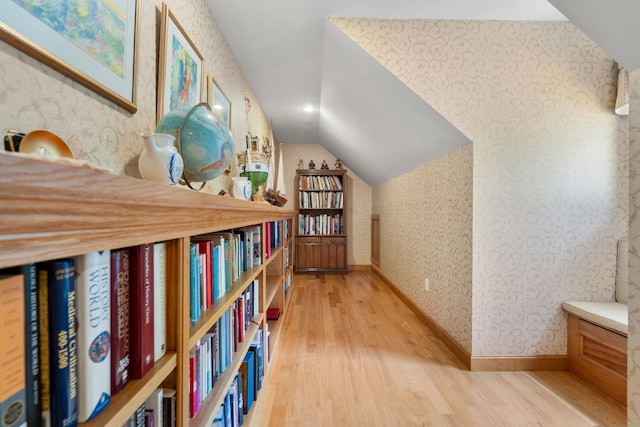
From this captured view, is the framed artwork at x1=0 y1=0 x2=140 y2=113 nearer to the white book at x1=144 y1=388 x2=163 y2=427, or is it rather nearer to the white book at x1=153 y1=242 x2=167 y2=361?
the white book at x1=153 y1=242 x2=167 y2=361

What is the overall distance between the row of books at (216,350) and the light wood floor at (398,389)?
0.48 meters

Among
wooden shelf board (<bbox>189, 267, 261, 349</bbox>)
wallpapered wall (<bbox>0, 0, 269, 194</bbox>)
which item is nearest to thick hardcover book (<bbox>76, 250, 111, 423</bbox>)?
wooden shelf board (<bbox>189, 267, 261, 349</bbox>)

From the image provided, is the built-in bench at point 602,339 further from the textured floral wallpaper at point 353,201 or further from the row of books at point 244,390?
the textured floral wallpaper at point 353,201

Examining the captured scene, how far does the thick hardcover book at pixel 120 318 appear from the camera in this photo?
0.45 metres

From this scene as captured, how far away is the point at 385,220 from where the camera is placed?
13.5 ft

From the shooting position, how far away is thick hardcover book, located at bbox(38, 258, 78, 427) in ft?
1.13

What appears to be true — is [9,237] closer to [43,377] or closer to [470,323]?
[43,377]

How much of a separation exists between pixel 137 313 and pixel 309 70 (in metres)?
2.52

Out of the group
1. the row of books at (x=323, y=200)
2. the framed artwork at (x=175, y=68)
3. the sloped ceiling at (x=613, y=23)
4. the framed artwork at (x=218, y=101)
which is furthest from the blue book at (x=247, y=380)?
the row of books at (x=323, y=200)

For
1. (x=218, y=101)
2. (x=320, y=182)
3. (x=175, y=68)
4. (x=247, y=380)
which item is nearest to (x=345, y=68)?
(x=218, y=101)

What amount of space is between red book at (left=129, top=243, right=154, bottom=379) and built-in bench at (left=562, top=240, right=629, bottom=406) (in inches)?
84.5

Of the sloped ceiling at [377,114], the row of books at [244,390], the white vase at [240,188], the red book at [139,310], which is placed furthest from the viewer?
the sloped ceiling at [377,114]

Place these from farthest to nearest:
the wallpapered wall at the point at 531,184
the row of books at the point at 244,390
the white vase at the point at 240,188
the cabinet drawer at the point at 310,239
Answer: the cabinet drawer at the point at 310,239
the wallpapered wall at the point at 531,184
the white vase at the point at 240,188
the row of books at the point at 244,390

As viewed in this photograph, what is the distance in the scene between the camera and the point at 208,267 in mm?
884
